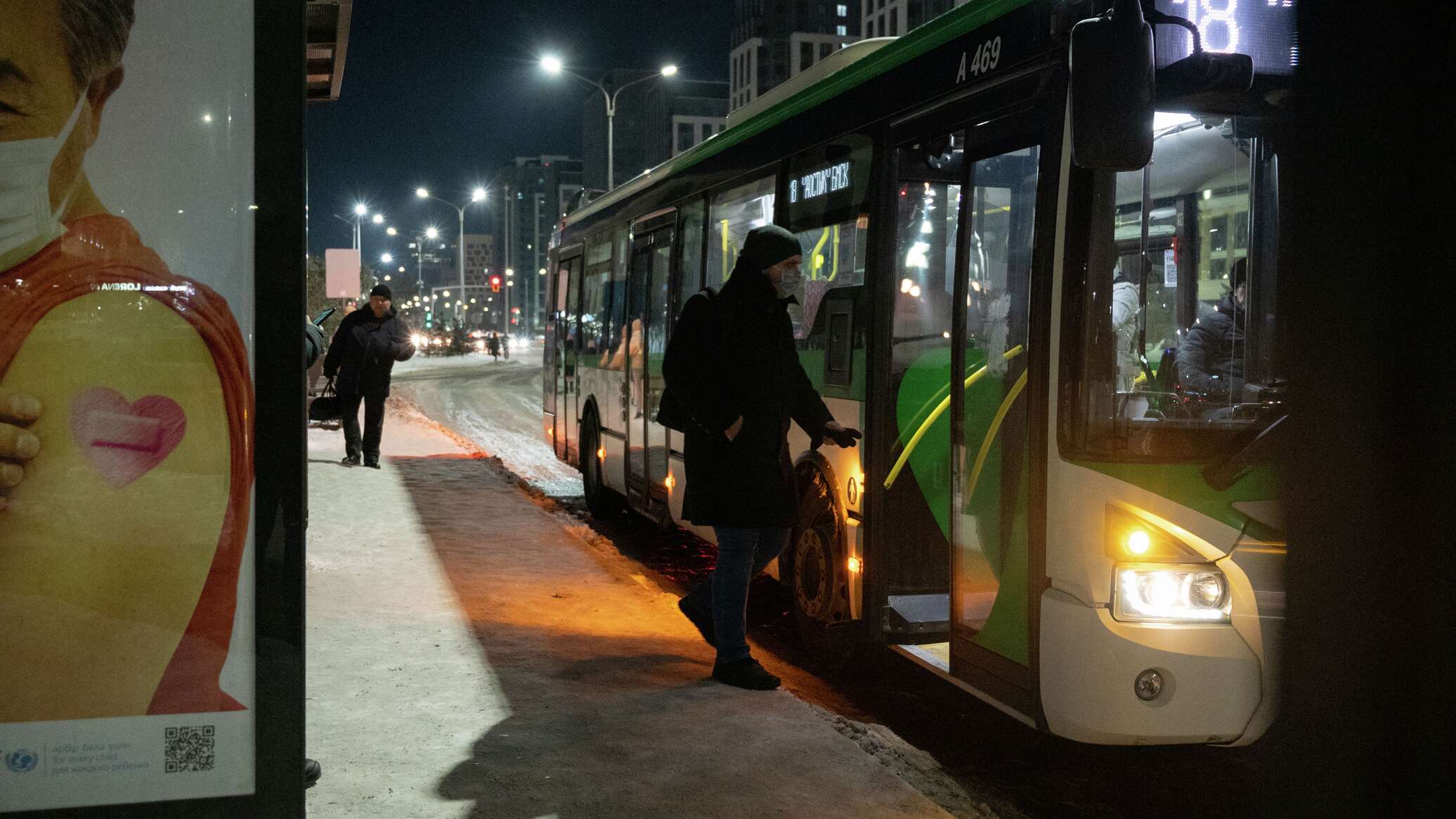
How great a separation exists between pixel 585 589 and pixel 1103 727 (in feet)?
13.6

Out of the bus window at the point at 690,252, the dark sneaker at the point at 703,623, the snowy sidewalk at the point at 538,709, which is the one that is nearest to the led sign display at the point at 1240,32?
the snowy sidewalk at the point at 538,709

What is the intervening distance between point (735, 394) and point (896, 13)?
98099mm

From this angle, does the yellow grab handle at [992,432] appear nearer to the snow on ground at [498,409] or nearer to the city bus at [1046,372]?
the city bus at [1046,372]

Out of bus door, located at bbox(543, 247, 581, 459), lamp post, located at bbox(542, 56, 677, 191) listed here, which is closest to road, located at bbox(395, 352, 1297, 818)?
bus door, located at bbox(543, 247, 581, 459)

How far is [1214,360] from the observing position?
15.1ft

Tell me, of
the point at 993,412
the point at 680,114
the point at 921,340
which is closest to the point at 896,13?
the point at 680,114

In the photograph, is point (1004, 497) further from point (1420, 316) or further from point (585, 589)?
point (585, 589)

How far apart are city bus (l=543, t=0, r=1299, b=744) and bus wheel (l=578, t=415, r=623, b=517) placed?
5203 millimetres

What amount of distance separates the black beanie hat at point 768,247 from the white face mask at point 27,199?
3.11 metres

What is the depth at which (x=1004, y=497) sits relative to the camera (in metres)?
5.21

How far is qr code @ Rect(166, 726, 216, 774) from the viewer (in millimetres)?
2965

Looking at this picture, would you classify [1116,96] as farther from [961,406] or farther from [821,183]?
[821,183]

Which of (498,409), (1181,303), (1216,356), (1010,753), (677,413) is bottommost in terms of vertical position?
(1010,753)

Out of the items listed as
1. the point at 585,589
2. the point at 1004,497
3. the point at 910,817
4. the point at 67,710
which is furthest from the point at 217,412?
the point at 585,589
